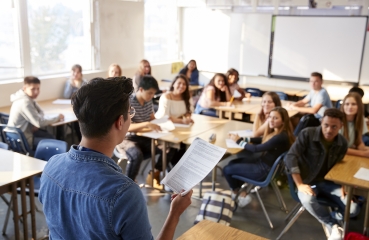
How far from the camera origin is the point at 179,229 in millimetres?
3648

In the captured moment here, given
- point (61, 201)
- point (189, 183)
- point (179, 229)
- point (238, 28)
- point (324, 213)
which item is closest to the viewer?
point (61, 201)

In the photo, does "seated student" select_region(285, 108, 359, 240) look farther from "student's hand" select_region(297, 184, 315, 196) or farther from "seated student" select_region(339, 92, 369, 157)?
"seated student" select_region(339, 92, 369, 157)

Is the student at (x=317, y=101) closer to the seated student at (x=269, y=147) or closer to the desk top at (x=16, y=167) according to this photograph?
the seated student at (x=269, y=147)

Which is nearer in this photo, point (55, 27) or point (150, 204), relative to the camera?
point (150, 204)

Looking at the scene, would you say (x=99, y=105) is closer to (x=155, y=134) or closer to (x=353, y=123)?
(x=155, y=134)

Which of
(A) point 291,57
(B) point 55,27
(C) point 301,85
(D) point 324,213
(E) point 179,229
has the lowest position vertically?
(E) point 179,229

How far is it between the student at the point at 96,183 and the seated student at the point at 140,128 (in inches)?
111

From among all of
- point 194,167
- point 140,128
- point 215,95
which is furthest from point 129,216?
point 215,95

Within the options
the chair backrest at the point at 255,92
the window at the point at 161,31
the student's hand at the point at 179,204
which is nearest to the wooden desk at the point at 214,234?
the student's hand at the point at 179,204

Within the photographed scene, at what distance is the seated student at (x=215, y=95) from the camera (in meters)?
5.91

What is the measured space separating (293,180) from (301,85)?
493 centimetres

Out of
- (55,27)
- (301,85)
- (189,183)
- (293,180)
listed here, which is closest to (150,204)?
(293,180)

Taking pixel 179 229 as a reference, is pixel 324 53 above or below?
above

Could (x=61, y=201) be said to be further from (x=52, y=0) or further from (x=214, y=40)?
(x=214, y=40)
